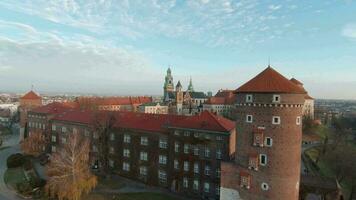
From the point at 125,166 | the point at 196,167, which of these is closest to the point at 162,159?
the point at 196,167

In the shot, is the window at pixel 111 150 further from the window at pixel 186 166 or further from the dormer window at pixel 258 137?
the dormer window at pixel 258 137

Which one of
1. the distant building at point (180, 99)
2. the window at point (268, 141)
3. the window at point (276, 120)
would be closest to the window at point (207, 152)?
the window at point (268, 141)

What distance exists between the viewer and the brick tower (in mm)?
27953

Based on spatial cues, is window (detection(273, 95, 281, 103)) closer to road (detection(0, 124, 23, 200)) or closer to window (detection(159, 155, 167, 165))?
window (detection(159, 155, 167, 165))

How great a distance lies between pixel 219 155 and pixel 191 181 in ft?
17.3

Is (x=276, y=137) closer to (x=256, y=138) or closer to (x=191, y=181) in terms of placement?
(x=256, y=138)

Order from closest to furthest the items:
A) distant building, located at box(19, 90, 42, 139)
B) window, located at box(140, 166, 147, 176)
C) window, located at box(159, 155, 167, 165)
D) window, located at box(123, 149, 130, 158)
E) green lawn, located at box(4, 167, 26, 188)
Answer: window, located at box(159, 155, 167, 165) → green lawn, located at box(4, 167, 26, 188) → window, located at box(140, 166, 147, 176) → window, located at box(123, 149, 130, 158) → distant building, located at box(19, 90, 42, 139)

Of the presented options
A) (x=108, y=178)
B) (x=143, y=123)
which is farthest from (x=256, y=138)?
(x=108, y=178)

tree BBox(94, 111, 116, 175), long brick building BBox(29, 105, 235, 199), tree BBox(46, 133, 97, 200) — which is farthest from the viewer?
tree BBox(94, 111, 116, 175)

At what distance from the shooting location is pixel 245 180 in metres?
29.4

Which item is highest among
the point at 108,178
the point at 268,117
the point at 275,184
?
the point at 268,117

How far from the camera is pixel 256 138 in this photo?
28.7m

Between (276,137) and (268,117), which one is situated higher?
(268,117)


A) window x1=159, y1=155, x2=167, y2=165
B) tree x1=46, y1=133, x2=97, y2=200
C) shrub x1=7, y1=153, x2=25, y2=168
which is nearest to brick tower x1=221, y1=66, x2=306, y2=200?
window x1=159, y1=155, x2=167, y2=165
